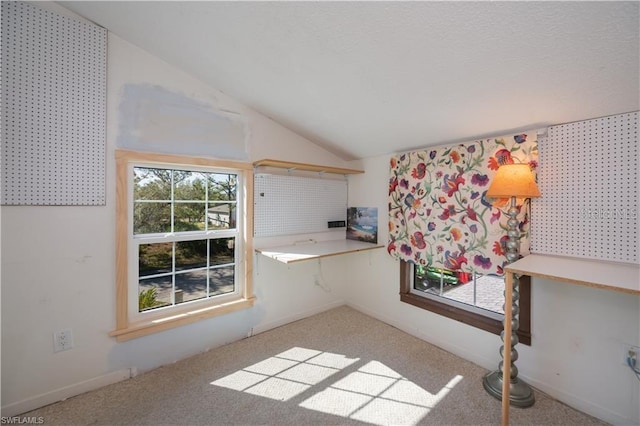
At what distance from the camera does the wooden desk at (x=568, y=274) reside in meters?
1.11

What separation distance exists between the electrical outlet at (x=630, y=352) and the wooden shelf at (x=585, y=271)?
453 mm

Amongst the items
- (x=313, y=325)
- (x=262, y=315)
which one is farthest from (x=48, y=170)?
(x=313, y=325)

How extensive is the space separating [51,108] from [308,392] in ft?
8.01

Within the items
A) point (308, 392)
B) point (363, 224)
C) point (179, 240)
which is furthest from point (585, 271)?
point (179, 240)

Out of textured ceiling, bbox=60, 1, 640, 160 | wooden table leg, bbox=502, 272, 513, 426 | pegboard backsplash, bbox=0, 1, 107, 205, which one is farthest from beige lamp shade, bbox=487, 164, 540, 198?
pegboard backsplash, bbox=0, 1, 107, 205

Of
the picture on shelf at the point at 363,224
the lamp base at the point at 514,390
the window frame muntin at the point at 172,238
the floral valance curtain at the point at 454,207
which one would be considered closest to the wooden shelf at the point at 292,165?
the window frame muntin at the point at 172,238

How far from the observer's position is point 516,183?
1574 mm

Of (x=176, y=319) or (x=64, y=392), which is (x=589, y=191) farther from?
(x=64, y=392)

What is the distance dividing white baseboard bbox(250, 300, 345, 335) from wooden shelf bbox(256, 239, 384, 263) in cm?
75

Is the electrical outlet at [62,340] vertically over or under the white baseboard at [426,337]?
over

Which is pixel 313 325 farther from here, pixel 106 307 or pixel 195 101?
pixel 195 101

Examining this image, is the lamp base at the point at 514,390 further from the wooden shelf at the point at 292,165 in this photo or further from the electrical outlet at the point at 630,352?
the wooden shelf at the point at 292,165

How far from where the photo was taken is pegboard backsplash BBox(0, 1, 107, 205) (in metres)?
1.50

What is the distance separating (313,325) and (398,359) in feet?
2.99
